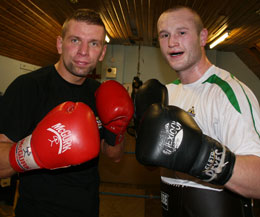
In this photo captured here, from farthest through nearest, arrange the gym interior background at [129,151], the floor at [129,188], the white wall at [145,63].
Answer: the white wall at [145,63]
the floor at [129,188]
the gym interior background at [129,151]

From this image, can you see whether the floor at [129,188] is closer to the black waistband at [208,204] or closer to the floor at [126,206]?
the floor at [126,206]

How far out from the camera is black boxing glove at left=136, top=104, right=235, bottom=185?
2.63 ft

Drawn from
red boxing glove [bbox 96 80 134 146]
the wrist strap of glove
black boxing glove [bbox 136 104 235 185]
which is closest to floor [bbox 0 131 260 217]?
red boxing glove [bbox 96 80 134 146]

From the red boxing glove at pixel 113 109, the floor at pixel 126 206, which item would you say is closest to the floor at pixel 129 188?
the floor at pixel 126 206

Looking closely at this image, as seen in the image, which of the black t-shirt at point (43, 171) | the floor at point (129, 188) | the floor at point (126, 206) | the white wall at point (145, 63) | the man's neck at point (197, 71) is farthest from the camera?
the white wall at point (145, 63)

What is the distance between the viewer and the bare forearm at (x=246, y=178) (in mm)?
811

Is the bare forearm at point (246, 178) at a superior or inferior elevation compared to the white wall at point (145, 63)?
inferior

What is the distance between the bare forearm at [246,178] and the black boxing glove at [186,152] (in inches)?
1.2

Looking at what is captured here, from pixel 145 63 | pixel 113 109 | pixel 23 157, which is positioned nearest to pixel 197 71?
pixel 113 109

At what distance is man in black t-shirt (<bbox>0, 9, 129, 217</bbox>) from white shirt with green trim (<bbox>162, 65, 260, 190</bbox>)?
0.56 metres

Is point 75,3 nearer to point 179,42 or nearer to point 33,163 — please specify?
point 179,42

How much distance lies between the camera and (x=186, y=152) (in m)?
0.81

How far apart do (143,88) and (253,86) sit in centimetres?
725

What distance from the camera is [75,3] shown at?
Answer: 441cm
